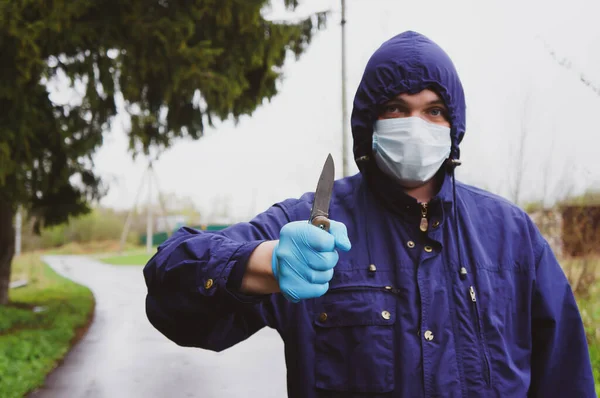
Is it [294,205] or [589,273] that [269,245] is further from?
[589,273]

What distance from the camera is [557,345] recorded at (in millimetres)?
2010

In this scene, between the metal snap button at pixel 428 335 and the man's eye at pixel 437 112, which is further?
the man's eye at pixel 437 112

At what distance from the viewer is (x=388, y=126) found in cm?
215

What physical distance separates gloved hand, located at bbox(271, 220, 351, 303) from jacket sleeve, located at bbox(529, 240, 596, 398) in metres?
0.77

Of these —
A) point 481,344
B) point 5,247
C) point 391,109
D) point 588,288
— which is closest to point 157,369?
point 588,288

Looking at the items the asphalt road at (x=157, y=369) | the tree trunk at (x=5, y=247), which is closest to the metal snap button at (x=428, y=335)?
the asphalt road at (x=157, y=369)

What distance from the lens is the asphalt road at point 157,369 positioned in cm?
693

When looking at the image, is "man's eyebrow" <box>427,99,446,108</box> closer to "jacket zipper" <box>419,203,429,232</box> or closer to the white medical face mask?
the white medical face mask

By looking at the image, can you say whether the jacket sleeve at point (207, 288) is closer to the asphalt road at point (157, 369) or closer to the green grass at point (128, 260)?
the asphalt road at point (157, 369)

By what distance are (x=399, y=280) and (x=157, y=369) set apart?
269 inches

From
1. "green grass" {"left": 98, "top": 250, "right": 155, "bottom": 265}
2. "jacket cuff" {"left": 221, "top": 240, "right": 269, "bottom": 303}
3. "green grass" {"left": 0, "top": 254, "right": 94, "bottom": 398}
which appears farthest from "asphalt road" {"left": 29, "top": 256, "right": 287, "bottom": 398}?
"green grass" {"left": 98, "top": 250, "right": 155, "bottom": 265}

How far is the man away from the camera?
1.77m

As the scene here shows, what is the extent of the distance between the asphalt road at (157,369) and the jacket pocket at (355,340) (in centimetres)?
503

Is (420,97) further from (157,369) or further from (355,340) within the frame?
(157,369)
